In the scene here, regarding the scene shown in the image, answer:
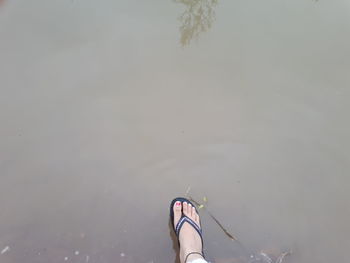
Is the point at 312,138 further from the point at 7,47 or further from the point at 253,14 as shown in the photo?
the point at 7,47

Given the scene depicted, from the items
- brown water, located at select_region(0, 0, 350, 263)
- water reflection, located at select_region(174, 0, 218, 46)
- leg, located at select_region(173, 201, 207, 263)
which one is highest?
water reflection, located at select_region(174, 0, 218, 46)

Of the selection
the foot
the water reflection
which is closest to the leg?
the foot

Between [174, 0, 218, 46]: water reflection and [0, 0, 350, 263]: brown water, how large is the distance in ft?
0.04

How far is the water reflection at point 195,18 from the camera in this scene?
9.39 ft

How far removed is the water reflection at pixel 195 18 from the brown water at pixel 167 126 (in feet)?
0.04

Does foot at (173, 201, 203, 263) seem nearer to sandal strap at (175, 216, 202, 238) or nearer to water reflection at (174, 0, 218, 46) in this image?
sandal strap at (175, 216, 202, 238)

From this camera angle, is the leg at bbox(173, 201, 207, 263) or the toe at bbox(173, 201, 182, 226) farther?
the toe at bbox(173, 201, 182, 226)

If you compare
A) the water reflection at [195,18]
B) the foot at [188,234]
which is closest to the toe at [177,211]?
the foot at [188,234]

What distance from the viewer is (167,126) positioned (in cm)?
238

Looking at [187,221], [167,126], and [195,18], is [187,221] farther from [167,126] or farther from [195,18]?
[195,18]

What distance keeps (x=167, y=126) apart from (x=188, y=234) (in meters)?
0.72

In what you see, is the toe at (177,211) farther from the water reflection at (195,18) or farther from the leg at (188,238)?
the water reflection at (195,18)

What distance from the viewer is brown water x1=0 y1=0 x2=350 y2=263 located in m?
2.04

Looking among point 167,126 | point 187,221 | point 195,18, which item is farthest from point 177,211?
point 195,18
